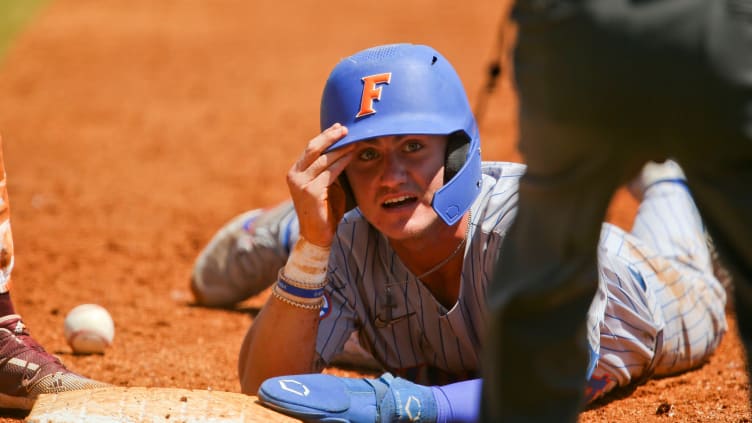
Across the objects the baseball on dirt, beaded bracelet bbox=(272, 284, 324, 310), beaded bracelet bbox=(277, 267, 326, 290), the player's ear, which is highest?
the player's ear

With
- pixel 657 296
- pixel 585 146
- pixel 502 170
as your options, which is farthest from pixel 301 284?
pixel 585 146

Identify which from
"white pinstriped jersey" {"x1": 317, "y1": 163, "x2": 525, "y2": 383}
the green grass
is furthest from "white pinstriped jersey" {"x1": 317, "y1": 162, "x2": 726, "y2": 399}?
the green grass

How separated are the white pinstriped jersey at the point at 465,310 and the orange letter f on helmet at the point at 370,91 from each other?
508mm

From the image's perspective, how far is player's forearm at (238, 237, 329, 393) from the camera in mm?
3516

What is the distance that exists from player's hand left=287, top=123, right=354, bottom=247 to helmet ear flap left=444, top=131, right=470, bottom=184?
34 centimetres

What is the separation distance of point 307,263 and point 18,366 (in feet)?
3.60

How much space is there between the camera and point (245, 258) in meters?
5.32

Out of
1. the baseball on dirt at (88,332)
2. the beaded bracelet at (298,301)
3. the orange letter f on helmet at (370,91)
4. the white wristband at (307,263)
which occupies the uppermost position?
the orange letter f on helmet at (370,91)

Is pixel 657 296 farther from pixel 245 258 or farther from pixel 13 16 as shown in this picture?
pixel 13 16

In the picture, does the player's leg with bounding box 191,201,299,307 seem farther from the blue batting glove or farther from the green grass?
the green grass

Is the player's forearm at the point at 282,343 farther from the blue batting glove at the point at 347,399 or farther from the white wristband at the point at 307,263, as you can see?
the blue batting glove at the point at 347,399

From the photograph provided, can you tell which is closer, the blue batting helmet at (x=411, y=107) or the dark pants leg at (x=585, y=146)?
the dark pants leg at (x=585, y=146)

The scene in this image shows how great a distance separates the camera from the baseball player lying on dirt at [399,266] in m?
3.20

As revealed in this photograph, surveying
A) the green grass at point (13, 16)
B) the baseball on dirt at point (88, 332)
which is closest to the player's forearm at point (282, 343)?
the baseball on dirt at point (88, 332)
